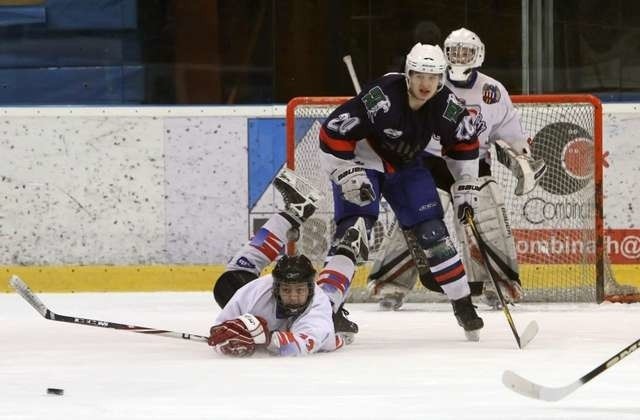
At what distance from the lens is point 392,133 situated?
228 inches

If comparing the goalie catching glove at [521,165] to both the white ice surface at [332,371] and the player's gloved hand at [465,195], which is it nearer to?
the white ice surface at [332,371]

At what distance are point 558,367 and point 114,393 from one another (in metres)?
1.32

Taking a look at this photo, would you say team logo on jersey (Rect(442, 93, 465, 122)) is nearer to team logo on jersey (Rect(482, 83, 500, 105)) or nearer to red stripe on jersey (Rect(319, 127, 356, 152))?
red stripe on jersey (Rect(319, 127, 356, 152))

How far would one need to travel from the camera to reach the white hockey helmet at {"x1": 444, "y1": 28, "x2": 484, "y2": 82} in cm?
704

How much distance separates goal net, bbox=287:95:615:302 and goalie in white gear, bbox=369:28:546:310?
0.21 m

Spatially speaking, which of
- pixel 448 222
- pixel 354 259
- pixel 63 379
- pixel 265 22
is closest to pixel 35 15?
pixel 265 22

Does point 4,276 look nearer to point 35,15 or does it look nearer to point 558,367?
point 35,15

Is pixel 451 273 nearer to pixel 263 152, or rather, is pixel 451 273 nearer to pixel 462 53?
pixel 462 53

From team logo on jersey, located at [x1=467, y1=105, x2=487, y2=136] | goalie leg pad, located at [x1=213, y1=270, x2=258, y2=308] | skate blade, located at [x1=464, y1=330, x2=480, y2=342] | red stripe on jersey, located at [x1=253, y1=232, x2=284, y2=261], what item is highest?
team logo on jersey, located at [x1=467, y1=105, x2=487, y2=136]

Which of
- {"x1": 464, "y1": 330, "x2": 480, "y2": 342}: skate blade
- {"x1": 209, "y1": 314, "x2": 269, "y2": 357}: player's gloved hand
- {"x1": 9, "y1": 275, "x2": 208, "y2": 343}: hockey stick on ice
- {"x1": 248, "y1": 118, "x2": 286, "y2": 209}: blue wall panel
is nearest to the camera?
{"x1": 209, "y1": 314, "x2": 269, "y2": 357}: player's gloved hand

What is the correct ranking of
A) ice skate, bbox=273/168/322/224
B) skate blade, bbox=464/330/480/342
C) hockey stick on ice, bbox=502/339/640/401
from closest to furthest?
hockey stick on ice, bbox=502/339/640/401 < skate blade, bbox=464/330/480/342 < ice skate, bbox=273/168/322/224

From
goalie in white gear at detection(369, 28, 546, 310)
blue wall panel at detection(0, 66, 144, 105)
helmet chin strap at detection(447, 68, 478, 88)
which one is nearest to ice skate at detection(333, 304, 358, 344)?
goalie in white gear at detection(369, 28, 546, 310)

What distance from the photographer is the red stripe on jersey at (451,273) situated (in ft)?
19.1

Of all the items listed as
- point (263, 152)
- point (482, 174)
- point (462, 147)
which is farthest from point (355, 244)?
point (263, 152)
